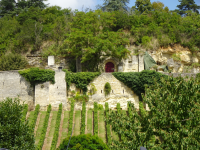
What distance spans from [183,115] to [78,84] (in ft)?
36.8

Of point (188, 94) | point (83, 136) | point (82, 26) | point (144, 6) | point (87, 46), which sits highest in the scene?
→ point (144, 6)

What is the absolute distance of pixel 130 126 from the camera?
1052 centimetres

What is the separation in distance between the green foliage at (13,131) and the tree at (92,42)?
8953 millimetres

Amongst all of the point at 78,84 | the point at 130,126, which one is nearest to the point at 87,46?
the point at 78,84

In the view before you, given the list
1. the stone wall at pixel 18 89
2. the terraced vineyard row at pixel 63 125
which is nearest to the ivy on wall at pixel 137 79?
the terraced vineyard row at pixel 63 125

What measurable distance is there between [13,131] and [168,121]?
781 centimetres

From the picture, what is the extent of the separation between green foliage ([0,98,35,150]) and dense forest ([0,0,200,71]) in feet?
29.4

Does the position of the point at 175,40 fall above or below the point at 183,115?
above

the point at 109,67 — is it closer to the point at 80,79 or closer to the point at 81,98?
the point at 80,79

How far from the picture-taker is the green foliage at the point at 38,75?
19.5m

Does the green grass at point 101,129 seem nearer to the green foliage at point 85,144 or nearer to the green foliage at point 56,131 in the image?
the green foliage at point 85,144

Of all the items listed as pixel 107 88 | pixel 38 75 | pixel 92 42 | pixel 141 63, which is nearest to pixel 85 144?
pixel 107 88

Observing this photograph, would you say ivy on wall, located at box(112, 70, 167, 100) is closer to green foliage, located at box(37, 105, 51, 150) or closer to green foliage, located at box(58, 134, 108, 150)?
green foliage, located at box(37, 105, 51, 150)

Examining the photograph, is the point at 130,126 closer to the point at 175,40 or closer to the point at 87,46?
the point at 87,46
